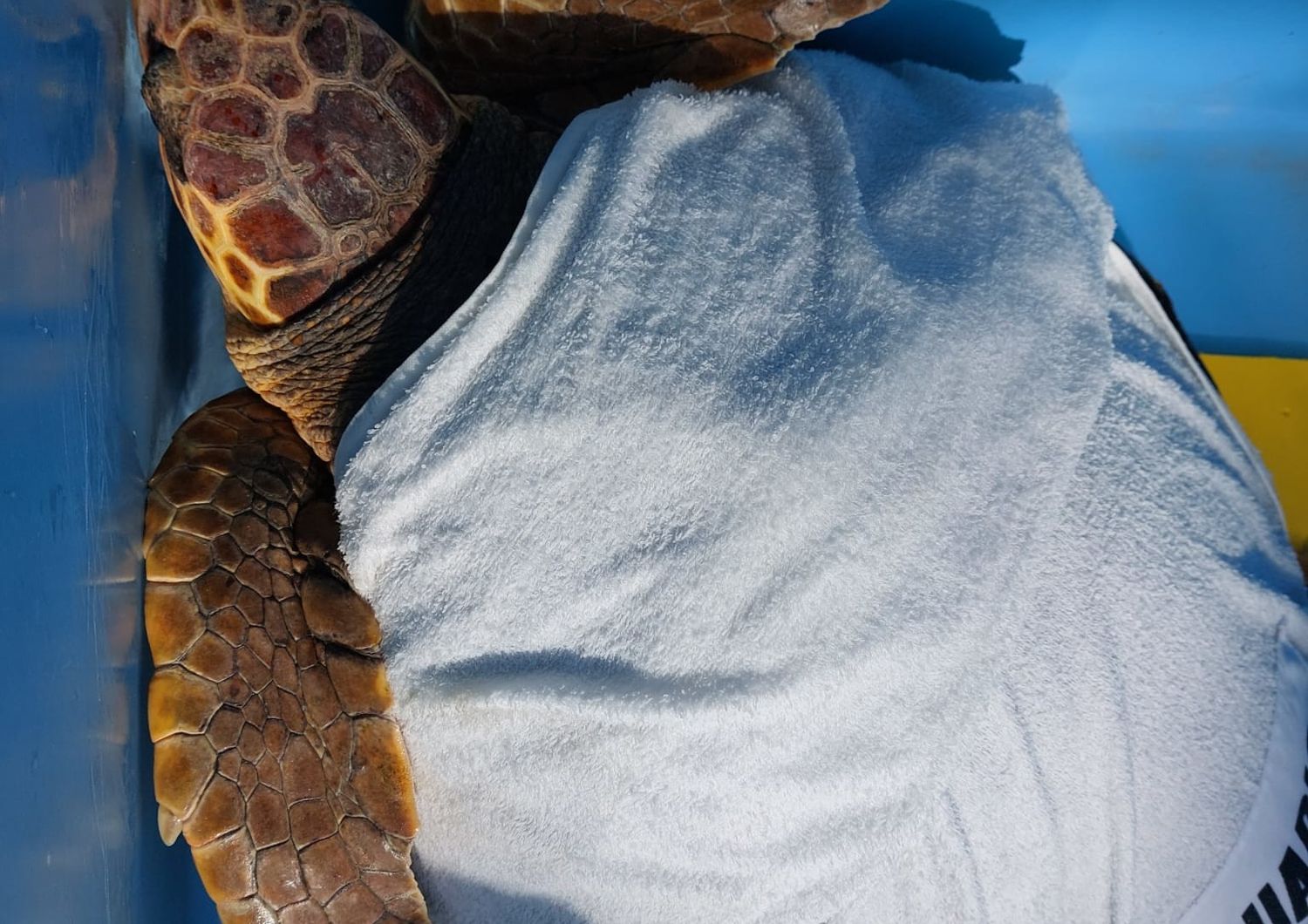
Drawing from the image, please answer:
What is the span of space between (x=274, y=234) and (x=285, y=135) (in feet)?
0.25

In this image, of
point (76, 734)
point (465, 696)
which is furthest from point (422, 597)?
point (76, 734)

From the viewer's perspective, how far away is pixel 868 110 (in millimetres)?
856

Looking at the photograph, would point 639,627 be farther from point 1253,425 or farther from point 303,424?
point 1253,425

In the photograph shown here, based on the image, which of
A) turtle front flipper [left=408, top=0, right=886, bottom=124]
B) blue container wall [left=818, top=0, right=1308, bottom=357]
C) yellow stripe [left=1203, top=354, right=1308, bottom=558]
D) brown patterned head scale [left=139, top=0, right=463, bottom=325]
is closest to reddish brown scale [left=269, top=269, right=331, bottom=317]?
brown patterned head scale [left=139, top=0, right=463, bottom=325]

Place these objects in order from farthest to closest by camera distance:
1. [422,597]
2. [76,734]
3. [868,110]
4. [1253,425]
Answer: [1253,425]
[868,110]
[422,597]
[76,734]

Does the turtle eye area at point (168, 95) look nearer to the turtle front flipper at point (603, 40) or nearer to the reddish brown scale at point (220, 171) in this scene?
the reddish brown scale at point (220, 171)

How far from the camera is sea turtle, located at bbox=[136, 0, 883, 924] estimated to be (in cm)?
72

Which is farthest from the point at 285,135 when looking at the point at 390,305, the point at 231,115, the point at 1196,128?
the point at 1196,128

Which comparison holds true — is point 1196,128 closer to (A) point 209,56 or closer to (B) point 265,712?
(A) point 209,56

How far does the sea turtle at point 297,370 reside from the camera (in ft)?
2.35

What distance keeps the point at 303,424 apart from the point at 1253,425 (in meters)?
1.12

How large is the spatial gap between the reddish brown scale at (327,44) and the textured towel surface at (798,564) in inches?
8.0

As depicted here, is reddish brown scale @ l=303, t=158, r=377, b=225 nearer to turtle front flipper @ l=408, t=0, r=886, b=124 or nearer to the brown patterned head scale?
Result: the brown patterned head scale

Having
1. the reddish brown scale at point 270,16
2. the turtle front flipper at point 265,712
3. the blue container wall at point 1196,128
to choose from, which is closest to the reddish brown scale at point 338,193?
the reddish brown scale at point 270,16
